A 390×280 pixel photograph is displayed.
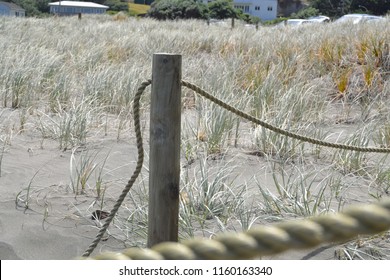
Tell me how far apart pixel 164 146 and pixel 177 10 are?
35345 mm

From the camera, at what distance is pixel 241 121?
6.38 m

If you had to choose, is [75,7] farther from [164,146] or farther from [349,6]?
[164,146]

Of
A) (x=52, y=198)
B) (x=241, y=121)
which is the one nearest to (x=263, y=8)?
(x=241, y=121)

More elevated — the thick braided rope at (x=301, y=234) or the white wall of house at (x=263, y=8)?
the white wall of house at (x=263, y=8)

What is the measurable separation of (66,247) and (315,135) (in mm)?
2735

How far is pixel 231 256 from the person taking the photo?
1361 millimetres

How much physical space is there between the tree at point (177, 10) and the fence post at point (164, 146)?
33.9 meters

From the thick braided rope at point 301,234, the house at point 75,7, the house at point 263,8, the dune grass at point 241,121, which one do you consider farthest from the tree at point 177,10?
the thick braided rope at point 301,234

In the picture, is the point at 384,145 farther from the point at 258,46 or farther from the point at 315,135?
the point at 258,46

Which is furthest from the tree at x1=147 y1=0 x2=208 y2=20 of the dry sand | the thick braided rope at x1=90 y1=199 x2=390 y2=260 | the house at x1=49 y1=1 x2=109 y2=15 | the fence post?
the thick braided rope at x1=90 y1=199 x2=390 y2=260

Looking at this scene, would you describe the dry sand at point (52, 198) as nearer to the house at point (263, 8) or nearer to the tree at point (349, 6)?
the tree at point (349, 6)

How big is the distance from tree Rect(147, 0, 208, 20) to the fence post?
33.9 metres

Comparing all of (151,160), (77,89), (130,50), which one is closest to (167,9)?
(130,50)

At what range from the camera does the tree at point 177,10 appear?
36.5 m
